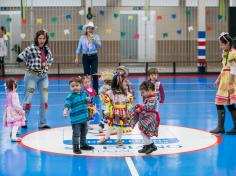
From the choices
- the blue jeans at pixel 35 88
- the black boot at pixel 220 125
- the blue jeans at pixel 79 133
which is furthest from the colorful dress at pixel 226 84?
the blue jeans at pixel 35 88

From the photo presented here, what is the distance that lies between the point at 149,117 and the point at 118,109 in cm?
52

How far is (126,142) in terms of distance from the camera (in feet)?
26.7

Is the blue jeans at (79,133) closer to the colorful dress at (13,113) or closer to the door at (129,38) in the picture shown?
the colorful dress at (13,113)

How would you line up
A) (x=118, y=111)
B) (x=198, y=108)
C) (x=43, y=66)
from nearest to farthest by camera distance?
(x=118, y=111) < (x=43, y=66) < (x=198, y=108)

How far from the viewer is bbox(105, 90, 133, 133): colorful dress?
25.0 ft

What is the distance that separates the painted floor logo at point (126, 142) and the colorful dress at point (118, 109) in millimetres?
364

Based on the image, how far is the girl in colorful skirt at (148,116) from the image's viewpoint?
7379 millimetres

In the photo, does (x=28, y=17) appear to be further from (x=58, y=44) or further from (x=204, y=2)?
(x=204, y=2)

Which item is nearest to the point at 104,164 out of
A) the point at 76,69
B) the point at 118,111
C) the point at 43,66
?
the point at 118,111

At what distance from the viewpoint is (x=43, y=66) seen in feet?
30.2

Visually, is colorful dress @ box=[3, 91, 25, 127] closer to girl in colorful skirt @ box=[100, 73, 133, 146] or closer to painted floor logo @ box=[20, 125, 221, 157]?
painted floor logo @ box=[20, 125, 221, 157]

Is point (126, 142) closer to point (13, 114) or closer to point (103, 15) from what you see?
point (13, 114)

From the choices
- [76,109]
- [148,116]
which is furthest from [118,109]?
[76,109]

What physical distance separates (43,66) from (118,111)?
84.6 inches
